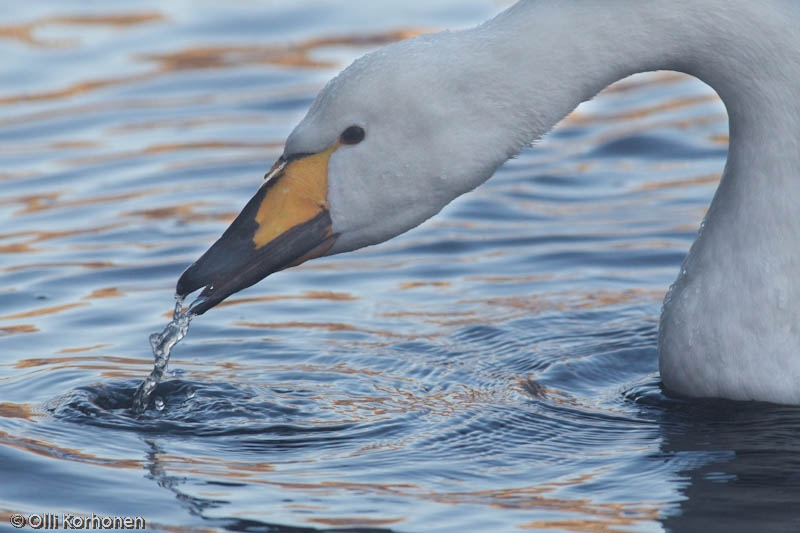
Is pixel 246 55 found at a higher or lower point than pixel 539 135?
higher

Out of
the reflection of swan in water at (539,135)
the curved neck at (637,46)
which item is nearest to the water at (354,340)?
the reflection of swan in water at (539,135)

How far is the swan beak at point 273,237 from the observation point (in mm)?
6875

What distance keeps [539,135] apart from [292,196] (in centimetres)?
105

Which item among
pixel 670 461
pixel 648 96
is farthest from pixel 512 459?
pixel 648 96

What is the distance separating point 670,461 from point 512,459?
0.64m

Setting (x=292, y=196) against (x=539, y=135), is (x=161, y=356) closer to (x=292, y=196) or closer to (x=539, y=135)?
(x=292, y=196)

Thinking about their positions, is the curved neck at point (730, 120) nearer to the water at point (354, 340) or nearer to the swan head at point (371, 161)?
the swan head at point (371, 161)

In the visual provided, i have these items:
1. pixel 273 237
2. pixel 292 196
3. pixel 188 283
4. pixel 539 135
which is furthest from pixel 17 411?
pixel 539 135

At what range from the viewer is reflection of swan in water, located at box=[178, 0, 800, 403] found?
21.6 ft

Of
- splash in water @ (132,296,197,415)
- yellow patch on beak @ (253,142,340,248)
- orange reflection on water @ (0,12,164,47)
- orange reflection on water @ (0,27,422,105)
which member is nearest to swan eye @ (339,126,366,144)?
yellow patch on beak @ (253,142,340,248)

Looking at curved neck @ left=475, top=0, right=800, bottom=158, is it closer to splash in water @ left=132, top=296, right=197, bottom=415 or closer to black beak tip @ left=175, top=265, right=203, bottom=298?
black beak tip @ left=175, top=265, right=203, bottom=298

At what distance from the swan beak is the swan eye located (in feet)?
0.63

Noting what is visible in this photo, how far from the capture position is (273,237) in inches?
272

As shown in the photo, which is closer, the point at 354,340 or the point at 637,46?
the point at 637,46
